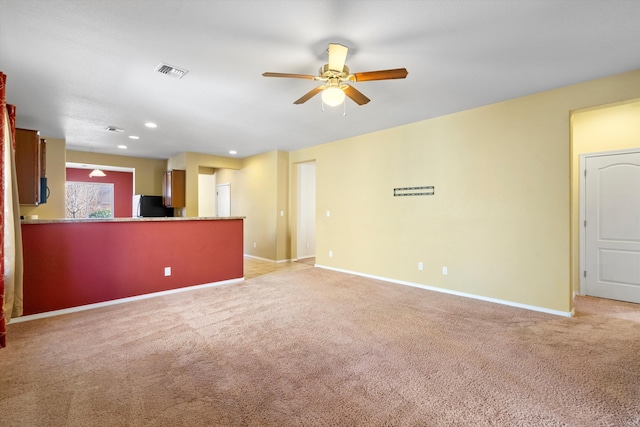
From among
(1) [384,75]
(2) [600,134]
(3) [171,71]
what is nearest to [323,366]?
(1) [384,75]

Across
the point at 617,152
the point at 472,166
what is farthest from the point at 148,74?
the point at 617,152

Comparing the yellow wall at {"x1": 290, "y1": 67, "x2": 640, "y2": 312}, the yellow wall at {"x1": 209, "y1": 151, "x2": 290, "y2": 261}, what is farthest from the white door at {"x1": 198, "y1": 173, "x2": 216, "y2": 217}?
the yellow wall at {"x1": 290, "y1": 67, "x2": 640, "y2": 312}

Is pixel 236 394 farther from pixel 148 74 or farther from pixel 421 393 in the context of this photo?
pixel 148 74

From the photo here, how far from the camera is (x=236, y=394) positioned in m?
1.90

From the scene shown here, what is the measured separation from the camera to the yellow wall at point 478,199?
331cm

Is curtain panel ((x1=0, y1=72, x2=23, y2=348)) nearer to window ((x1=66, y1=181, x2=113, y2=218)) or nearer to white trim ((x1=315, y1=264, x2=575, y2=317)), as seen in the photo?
white trim ((x1=315, y1=264, x2=575, y2=317))

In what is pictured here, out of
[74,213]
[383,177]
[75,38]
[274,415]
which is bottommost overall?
[274,415]

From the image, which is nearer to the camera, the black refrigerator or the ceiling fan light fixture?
the ceiling fan light fixture

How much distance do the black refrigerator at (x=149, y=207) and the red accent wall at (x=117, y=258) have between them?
139 inches

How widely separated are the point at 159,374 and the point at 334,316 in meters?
1.80

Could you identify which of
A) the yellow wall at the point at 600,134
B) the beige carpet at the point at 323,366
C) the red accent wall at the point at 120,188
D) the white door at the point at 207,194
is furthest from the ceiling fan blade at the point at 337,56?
the red accent wall at the point at 120,188

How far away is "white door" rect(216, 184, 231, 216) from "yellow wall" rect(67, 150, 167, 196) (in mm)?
1657

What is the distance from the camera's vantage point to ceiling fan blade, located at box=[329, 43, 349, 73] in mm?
2224

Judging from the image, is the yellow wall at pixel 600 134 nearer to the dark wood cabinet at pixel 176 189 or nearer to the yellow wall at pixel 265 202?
the yellow wall at pixel 265 202
